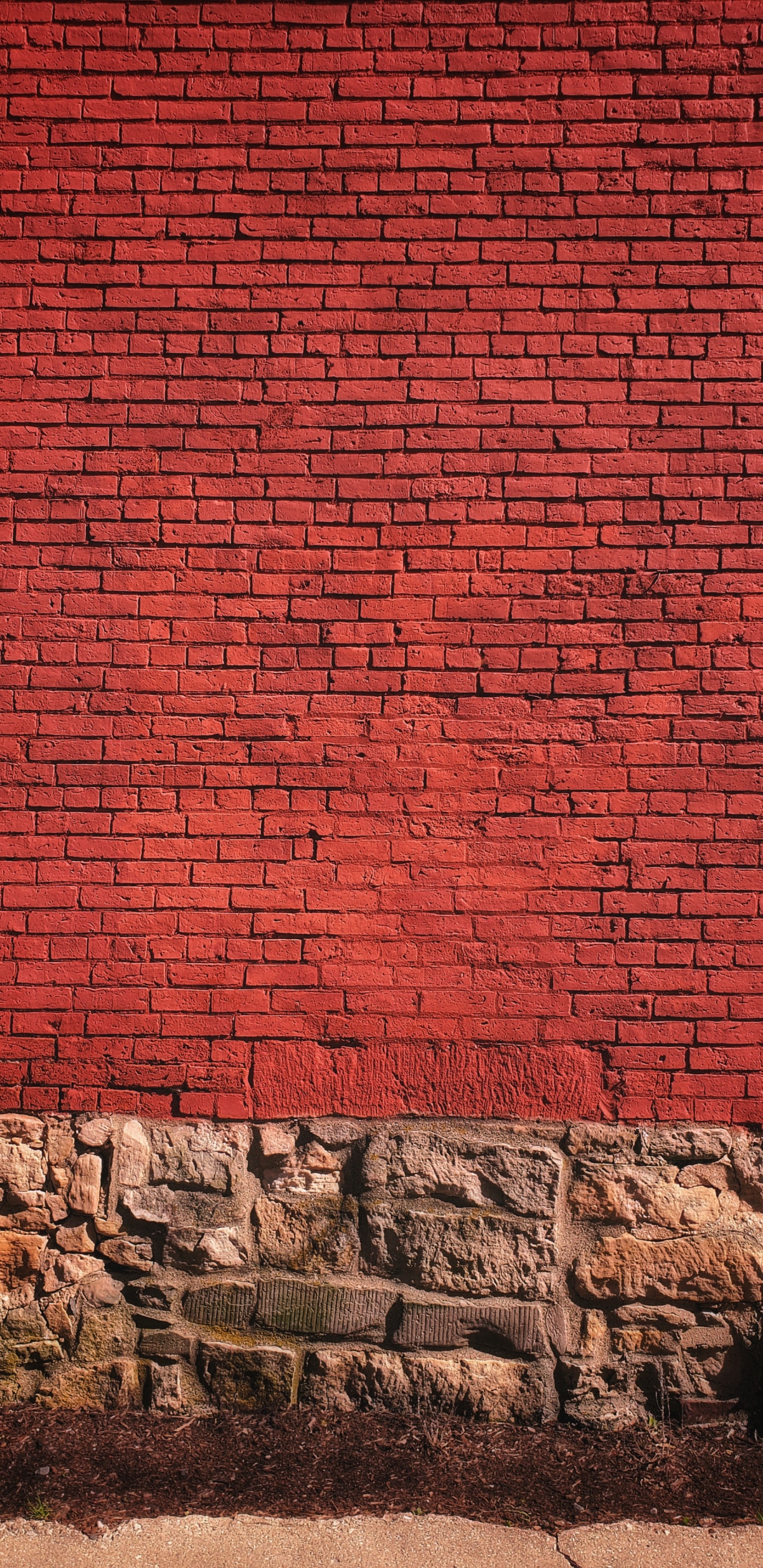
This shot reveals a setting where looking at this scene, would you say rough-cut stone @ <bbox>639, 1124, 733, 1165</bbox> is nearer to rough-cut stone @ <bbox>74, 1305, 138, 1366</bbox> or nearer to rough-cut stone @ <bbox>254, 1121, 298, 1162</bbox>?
rough-cut stone @ <bbox>254, 1121, 298, 1162</bbox>

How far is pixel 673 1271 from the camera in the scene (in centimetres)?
308

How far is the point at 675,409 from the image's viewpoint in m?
3.25

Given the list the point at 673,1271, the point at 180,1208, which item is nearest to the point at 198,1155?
the point at 180,1208

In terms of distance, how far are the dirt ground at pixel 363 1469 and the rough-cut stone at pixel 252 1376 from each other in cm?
4

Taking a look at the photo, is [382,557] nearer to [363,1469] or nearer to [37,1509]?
[363,1469]

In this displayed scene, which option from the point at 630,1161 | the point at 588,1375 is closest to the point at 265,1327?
the point at 588,1375

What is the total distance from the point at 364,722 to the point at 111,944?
3.52ft

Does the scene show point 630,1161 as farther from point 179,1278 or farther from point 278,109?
point 278,109

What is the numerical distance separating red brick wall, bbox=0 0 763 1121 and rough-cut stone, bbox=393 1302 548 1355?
595mm

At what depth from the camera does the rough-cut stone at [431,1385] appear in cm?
305

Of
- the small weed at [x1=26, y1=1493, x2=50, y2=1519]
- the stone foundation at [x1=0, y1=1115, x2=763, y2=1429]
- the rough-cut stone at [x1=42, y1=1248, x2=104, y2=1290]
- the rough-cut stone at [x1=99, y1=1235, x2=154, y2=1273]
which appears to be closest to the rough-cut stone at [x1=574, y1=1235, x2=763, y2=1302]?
the stone foundation at [x1=0, y1=1115, x2=763, y2=1429]

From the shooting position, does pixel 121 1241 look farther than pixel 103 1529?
Yes

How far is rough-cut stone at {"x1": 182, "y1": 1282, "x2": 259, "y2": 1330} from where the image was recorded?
122 inches

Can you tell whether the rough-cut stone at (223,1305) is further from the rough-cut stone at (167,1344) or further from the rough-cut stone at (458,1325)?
the rough-cut stone at (458,1325)
